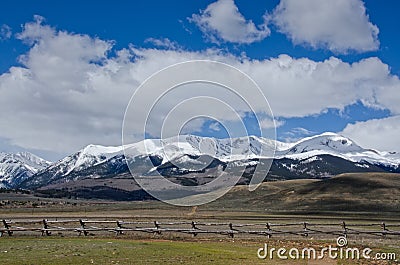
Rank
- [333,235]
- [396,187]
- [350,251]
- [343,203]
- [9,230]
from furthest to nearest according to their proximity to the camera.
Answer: [396,187] → [343,203] → [333,235] → [9,230] → [350,251]

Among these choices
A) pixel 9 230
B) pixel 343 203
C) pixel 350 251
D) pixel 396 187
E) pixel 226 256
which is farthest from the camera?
pixel 396 187

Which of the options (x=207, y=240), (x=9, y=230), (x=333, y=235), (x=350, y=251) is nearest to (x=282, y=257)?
(x=350, y=251)

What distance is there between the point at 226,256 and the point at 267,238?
19.6 metres

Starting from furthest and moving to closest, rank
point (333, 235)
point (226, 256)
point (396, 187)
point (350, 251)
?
1. point (396, 187)
2. point (333, 235)
3. point (350, 251)
4. point (226, 256)

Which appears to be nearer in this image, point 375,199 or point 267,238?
point 267,238

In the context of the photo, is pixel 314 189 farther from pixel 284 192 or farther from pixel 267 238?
pixel 267 238

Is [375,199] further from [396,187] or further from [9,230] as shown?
[9,230]

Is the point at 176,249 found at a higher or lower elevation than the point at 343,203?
lower

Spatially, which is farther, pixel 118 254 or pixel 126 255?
pixel 118 254

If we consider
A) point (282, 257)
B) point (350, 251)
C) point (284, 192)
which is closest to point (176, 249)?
point (282, 257)

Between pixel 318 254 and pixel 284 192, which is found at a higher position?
pixel 284 192

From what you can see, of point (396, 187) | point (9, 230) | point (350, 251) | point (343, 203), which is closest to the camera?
point (350, 251)

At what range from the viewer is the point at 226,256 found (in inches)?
1396

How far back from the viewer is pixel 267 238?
54.2m
